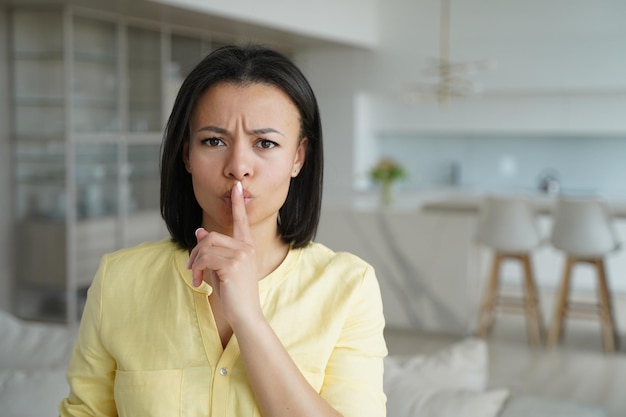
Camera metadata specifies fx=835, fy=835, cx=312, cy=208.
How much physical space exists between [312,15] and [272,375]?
6.39 metres

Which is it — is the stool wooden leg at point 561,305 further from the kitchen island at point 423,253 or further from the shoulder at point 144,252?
the shoulder at point 144,252

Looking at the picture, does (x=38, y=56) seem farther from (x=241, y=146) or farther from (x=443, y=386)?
(x=241, y=146)

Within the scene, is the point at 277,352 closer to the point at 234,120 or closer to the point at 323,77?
the point at 234,120

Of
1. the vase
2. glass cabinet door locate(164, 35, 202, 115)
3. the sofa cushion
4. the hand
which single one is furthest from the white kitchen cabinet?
the hand

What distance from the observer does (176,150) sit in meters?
1.33

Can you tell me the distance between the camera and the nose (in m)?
1.21

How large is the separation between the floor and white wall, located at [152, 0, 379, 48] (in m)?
2.62

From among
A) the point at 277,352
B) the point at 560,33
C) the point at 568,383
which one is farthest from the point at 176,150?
the point at 560,33

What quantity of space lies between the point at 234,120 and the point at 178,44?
242 inches

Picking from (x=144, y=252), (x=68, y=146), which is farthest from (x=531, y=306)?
(x=144, y=252)

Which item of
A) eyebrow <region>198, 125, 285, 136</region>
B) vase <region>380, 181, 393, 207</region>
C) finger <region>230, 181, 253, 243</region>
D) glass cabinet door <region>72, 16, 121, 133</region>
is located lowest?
vase <region>380, 181, 393, 207</region>

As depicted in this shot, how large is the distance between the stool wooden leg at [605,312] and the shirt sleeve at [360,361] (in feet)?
15.3

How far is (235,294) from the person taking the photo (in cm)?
117

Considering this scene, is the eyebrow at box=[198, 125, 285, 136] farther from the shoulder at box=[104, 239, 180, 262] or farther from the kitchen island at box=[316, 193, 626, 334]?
the kitchen island at box=[316, 193, 626, 334]
